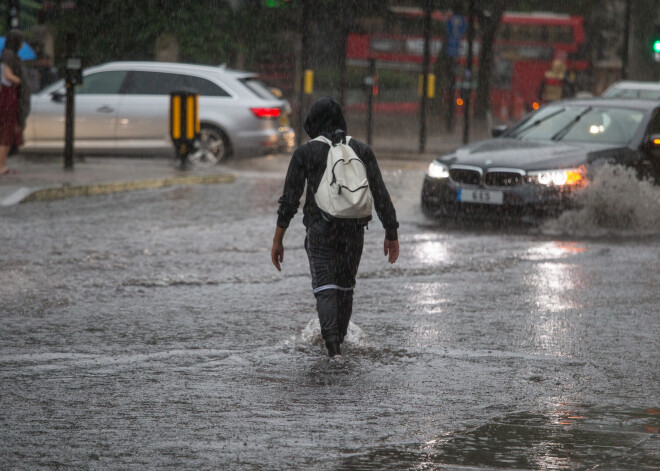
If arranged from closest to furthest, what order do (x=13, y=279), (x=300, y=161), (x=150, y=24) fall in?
(x=300, y=161) → (x=13, y=279) → (x=150, y=24)

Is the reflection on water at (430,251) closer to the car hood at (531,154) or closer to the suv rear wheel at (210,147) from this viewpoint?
the car hood at (531,154)

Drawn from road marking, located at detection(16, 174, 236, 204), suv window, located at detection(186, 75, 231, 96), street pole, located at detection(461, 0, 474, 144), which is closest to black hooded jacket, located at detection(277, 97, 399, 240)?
road marking, located at detection(16, 174, 236, 204)

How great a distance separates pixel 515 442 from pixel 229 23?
90.7ft

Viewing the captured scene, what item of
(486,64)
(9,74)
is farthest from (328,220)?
(486,64)

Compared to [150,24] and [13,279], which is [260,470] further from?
[150,24]

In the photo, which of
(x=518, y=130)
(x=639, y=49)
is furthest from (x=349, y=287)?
(x=639, y=49)

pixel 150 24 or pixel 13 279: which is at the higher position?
pixel 150 24

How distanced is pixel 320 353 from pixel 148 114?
1374cm

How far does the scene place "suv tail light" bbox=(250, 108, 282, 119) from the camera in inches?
798

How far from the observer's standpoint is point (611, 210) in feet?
41.9

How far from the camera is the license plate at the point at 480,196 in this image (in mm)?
12680

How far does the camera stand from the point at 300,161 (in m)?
6.71

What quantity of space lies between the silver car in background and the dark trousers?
13.5 meters

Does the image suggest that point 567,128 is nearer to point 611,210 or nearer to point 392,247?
point 611,210
